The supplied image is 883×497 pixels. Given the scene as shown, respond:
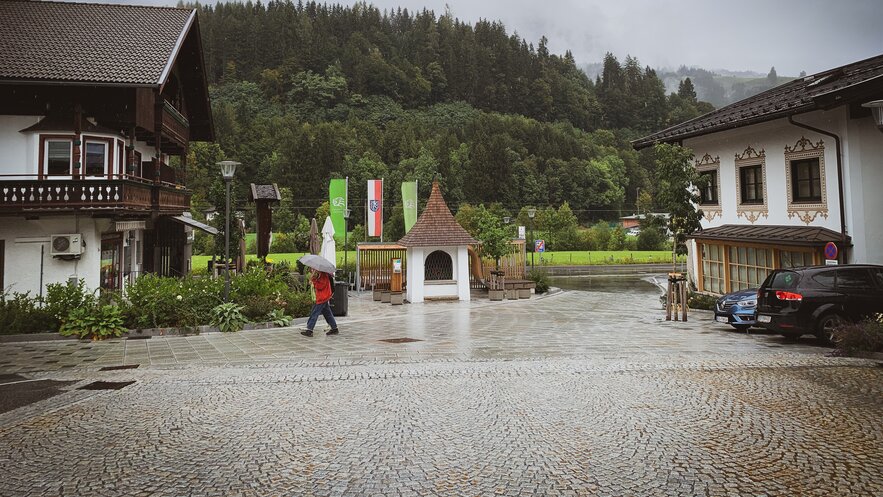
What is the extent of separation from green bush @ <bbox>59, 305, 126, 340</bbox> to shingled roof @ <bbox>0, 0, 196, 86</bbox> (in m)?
7.44

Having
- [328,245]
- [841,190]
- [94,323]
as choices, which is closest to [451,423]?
[94,323]

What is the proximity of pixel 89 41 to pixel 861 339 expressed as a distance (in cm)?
2291

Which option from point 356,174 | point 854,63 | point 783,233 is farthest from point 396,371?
point 356,174

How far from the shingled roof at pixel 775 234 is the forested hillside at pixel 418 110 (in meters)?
56.7

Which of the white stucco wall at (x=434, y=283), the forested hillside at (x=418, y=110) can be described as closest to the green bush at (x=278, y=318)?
the white stucco wall at (x=434, y=283)

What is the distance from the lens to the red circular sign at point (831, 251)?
14.3 metres

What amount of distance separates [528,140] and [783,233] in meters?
90.1

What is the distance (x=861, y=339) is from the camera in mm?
9781

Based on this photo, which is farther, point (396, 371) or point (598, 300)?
point (598, 300)

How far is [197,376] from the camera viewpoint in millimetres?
8609

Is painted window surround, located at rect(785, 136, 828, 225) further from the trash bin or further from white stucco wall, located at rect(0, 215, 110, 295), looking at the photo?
white stucco wall, located at rect(0, 215, 110, 295)

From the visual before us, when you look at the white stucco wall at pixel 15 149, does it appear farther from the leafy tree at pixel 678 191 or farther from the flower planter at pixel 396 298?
the leafy tree at pixel 678 191

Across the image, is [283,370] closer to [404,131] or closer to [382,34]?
[404,131]

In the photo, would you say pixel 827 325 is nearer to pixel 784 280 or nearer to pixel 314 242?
pixel 784 280
